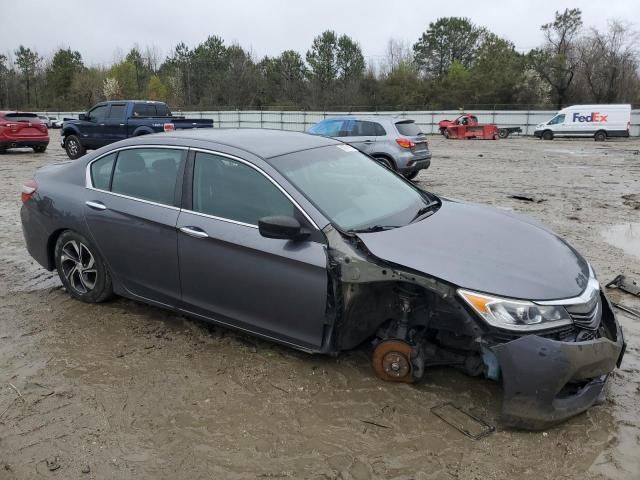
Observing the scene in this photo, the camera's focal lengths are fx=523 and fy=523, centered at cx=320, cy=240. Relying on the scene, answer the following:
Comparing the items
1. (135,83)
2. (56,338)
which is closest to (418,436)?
(56,338)

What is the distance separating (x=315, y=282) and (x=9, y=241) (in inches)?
218

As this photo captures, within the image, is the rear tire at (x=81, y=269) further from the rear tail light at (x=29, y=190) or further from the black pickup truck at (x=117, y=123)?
the black pickup truck at (x=117, y=123)

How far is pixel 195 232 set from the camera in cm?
366

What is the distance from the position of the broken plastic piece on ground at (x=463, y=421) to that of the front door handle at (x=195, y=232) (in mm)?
1885

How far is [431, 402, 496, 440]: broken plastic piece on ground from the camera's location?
116 inches

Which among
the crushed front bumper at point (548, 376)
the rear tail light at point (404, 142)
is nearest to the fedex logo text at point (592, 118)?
the rear tail light at point (404, 142)

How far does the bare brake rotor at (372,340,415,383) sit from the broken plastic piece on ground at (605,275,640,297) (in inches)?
113

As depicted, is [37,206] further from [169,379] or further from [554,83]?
[554,83]

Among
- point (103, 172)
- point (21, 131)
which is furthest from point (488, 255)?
point (21, 131)

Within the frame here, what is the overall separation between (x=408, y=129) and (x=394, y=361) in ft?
32.9

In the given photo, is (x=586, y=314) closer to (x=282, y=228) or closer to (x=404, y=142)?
(x=282, y=228)

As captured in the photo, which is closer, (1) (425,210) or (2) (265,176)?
(2) (265,176)

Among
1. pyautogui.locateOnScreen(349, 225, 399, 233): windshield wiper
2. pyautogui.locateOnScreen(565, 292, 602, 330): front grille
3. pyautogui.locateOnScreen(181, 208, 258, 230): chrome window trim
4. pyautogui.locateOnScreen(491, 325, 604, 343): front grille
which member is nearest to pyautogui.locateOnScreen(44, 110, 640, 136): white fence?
pyautogui.locateOnScreen(181, 208, 258, 230): chrome window trim

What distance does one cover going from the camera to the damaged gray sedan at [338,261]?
9.30 ft
